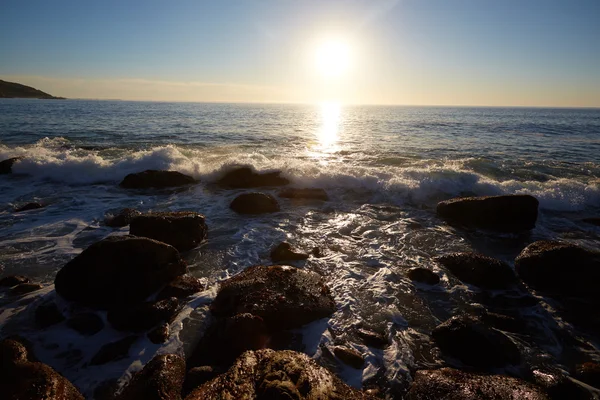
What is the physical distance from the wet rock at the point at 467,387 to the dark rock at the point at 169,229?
538 cm

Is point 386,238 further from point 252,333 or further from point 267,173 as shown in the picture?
point 267,173

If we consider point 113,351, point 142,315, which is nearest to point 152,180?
point 142,315

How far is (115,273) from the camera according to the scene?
5.25 meters

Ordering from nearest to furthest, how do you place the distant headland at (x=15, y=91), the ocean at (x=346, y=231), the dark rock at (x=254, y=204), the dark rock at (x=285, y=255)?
the ocean at (x=346, y=231)
the dark rock at (x=285, y=255)
the dark rock at (x=254, y=204)
the distant headland at (x=15, y=91)

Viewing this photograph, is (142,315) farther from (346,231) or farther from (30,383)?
(346,231)

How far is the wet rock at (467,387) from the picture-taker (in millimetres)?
3314

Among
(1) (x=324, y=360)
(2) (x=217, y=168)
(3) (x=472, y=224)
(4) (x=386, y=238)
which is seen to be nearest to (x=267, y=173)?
(2) (x=217, y=168)

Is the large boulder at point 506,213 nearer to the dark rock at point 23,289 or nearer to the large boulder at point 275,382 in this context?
the large boulder at point 275,382

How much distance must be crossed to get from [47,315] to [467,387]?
567 cm

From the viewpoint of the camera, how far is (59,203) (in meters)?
10.2

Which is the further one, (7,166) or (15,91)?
(15,91)

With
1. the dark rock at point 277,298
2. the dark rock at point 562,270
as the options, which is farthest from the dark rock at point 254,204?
the dark rock at point 562,270

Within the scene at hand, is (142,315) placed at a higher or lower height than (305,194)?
lower

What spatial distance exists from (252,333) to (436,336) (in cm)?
257
